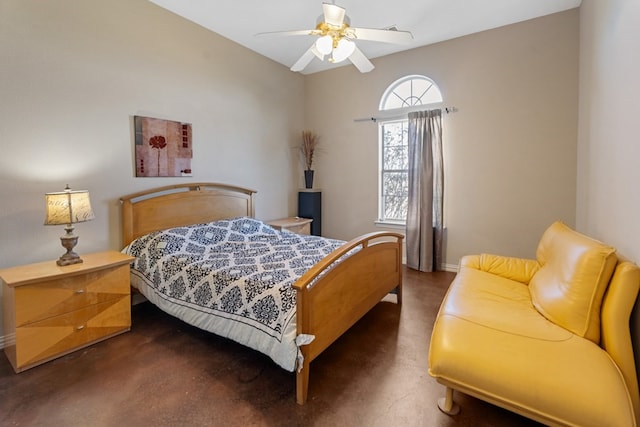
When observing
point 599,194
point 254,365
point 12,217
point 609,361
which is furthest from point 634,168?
point 12,217

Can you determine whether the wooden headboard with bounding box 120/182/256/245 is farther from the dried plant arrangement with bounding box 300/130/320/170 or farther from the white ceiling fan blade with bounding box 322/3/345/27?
the white ceiling fan blade with bounding box 322/3/345/27

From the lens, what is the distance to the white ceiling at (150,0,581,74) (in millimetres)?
2982

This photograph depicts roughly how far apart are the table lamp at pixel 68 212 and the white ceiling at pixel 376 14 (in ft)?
6.71

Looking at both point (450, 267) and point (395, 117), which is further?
point (395, 117)

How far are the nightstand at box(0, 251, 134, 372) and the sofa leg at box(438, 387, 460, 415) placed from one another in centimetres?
234

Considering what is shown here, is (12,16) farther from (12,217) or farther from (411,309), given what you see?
(411,309)

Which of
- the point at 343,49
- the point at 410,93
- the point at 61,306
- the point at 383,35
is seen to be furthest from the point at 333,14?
the point at 61,306

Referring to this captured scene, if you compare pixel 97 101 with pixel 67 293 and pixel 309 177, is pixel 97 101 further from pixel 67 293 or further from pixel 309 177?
pixel 309 177

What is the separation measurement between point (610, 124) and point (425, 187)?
194cm

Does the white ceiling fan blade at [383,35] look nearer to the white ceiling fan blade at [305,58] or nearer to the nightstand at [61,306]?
the white ceiling fan blade at [305,58]

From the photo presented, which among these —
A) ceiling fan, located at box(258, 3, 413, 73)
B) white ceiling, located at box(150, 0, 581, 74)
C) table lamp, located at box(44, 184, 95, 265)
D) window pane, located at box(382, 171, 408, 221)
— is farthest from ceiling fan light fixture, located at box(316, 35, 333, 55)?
window pane, located at box(382, 171, 408, 221)

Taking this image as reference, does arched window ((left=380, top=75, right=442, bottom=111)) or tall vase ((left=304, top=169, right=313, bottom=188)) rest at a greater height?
arched window ((left=380, top=75, right=442, bottom=111))

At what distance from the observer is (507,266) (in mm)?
2553

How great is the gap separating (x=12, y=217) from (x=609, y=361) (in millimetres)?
3657
